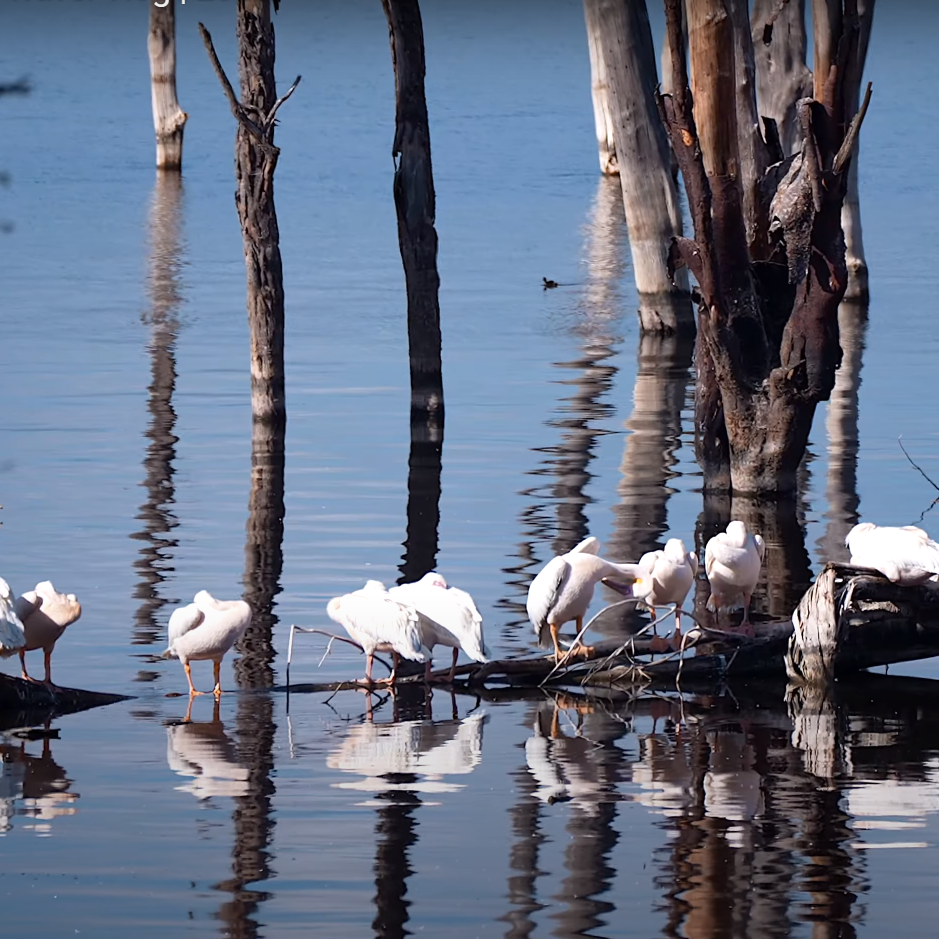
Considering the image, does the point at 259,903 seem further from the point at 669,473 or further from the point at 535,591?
the point at 669,473

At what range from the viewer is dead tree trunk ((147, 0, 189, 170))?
40.4 metres

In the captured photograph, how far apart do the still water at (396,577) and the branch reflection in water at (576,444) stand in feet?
0.18

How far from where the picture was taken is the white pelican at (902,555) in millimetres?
9914

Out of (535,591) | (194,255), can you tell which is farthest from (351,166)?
(535,591)

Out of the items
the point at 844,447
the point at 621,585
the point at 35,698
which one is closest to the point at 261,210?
the point at 844,447

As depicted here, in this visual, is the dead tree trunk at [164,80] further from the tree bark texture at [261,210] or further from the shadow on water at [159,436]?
the tree bark texture at [261,210]

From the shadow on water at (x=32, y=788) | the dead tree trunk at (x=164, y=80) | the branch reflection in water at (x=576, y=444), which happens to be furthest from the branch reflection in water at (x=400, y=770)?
the dead tree trunk at (x=164, y=80)

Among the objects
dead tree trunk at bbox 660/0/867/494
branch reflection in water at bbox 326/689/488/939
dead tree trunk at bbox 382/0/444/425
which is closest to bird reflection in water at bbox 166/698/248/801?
branch reflection in water at bbox 326/689/488/939

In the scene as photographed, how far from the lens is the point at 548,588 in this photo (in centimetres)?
1025

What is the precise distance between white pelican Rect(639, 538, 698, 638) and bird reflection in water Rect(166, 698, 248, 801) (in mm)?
2113

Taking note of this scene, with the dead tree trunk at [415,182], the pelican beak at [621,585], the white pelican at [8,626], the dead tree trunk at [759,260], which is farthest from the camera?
the dead tree trunk at [415,182]

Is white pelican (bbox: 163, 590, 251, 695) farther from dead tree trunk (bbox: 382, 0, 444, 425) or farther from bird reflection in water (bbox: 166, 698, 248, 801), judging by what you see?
dead tree trunk (bbox: 382, 0, 444, 425)

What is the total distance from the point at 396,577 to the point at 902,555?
3.62 metres

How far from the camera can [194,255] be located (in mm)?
30984
